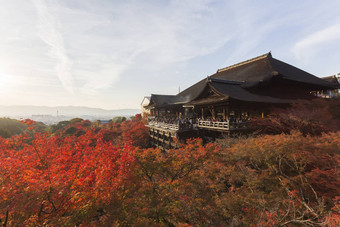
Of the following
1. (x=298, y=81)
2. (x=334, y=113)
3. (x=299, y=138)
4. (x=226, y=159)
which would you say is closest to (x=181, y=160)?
(x=226, y=159)

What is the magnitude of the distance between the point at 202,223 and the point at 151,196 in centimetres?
255

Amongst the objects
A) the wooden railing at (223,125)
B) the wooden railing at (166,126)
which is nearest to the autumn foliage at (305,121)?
the wooden railing at (223,125)

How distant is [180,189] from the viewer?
25.1 feet

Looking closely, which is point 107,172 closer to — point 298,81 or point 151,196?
point 151,196

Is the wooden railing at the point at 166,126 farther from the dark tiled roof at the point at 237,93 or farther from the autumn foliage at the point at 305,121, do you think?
the autumn foliage at the point at 305,121

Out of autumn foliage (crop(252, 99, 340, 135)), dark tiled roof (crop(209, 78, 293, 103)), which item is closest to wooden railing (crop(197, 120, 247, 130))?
autumn foliage (crop(252, 99, 340, 135))

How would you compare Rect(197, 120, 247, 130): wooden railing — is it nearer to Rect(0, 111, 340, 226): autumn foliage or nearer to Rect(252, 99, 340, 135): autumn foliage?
Rect(252, 99, 340, 135): autumn foliage

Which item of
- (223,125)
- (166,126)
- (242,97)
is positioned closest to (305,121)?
(242,97)

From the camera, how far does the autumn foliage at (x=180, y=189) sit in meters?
5.38

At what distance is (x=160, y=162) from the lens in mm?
8250

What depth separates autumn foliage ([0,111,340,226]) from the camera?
5.38 metres

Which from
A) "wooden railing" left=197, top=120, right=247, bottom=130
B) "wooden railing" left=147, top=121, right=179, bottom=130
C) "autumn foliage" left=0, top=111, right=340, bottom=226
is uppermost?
"wooden railing" left=197, top=120, right=247, bottom=130

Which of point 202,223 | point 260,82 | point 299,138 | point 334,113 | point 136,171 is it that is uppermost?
point 260,82

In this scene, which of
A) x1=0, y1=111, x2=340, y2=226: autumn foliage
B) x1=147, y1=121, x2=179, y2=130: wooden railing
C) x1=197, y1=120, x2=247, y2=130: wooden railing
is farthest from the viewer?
x1=147, y1=121, x2=179, y2=130: wooden railing
